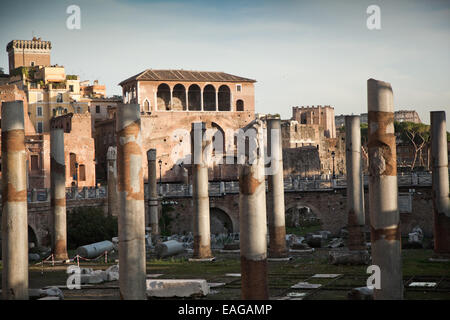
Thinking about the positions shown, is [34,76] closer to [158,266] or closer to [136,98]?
[136,98]

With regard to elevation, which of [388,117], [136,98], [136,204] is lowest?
[136,204]

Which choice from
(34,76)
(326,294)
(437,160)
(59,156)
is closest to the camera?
(326,294)

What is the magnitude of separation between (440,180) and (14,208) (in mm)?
10787

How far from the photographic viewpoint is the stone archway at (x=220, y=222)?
34.1 metres

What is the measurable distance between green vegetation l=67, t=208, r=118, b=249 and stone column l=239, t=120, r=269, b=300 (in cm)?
1508

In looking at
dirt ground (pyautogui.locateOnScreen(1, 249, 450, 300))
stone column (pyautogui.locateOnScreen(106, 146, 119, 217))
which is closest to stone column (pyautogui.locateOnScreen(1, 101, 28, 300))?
dirt ground (pyautogui.locateOnScreen(1, 249, 450, 300))

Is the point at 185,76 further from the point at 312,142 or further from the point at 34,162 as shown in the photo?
the point at 34,162

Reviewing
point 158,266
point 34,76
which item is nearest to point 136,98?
point 34,76

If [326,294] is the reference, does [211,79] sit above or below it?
above

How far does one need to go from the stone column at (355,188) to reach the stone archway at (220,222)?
45.8 feet

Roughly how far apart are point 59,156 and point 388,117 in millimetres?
11253

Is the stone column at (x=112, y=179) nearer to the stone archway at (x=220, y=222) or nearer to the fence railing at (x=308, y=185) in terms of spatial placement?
the fence railing at (x=308, y=185)
